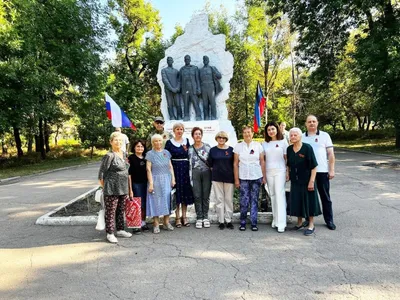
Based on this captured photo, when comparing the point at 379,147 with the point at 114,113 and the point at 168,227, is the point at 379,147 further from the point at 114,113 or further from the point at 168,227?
the point at 168,227

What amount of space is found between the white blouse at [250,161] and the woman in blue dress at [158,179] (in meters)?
1.16

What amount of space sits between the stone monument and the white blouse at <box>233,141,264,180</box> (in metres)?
2.75

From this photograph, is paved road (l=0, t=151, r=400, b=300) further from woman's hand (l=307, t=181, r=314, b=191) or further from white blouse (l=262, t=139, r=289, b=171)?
white blouse (l=262, t=139, r=289, b=171)

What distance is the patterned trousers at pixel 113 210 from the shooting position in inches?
176

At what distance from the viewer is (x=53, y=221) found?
5500 mm

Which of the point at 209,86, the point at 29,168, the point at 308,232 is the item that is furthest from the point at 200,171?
the point at 29,168

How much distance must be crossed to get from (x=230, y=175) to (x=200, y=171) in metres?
0.49

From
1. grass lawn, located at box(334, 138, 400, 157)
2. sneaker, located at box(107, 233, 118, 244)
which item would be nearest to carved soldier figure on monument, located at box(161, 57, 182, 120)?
sneaker, located at box(107, 233, 118, 244)

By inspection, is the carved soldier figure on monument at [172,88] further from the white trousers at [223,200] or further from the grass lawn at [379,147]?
the grass lawn at [379,147]

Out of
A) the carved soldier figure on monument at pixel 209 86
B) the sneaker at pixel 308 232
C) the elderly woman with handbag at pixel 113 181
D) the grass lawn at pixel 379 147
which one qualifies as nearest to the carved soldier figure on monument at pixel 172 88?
→ the carved soldier figure on monument at pixel 209 86

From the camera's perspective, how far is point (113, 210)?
14.8 ft

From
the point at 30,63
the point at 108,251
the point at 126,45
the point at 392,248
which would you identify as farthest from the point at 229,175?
the point at 126,45

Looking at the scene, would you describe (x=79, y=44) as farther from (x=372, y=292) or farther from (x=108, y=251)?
(x=372, y=292)

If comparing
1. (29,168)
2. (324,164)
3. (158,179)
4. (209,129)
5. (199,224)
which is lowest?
(199,224)
